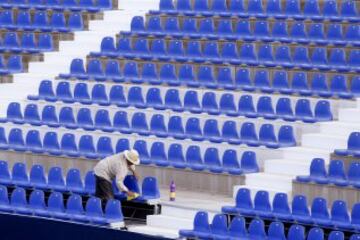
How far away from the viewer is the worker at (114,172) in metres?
14.8

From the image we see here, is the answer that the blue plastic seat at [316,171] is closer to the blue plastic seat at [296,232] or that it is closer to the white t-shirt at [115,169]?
the blue plastic seat at [296,232]

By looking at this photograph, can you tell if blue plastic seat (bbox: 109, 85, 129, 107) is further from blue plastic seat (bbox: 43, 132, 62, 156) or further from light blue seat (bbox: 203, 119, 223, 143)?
light blue seat (bbox: 203, 119, 223, 143)

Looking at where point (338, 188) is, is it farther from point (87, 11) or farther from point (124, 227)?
point (87, 11)

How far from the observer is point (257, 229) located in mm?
Result: 13406

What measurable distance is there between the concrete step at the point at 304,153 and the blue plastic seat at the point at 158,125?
1836 millimetres

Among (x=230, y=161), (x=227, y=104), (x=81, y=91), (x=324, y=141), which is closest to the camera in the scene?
(x=230, y=161)

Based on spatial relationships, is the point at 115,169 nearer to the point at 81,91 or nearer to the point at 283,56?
the point at 81,91

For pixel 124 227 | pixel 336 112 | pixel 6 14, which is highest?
pixel 6 14

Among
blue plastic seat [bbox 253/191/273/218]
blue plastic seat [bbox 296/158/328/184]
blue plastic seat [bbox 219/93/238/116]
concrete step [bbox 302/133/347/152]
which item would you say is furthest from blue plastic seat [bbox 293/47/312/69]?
blue plastic seat [bbox 253/191/273/218]

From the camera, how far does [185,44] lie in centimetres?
1894

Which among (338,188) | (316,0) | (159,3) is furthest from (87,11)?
(338,188)

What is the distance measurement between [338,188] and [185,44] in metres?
5.11

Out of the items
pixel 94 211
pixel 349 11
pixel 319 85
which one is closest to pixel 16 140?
pixel 94 211

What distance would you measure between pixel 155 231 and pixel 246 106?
2938 millimetres
